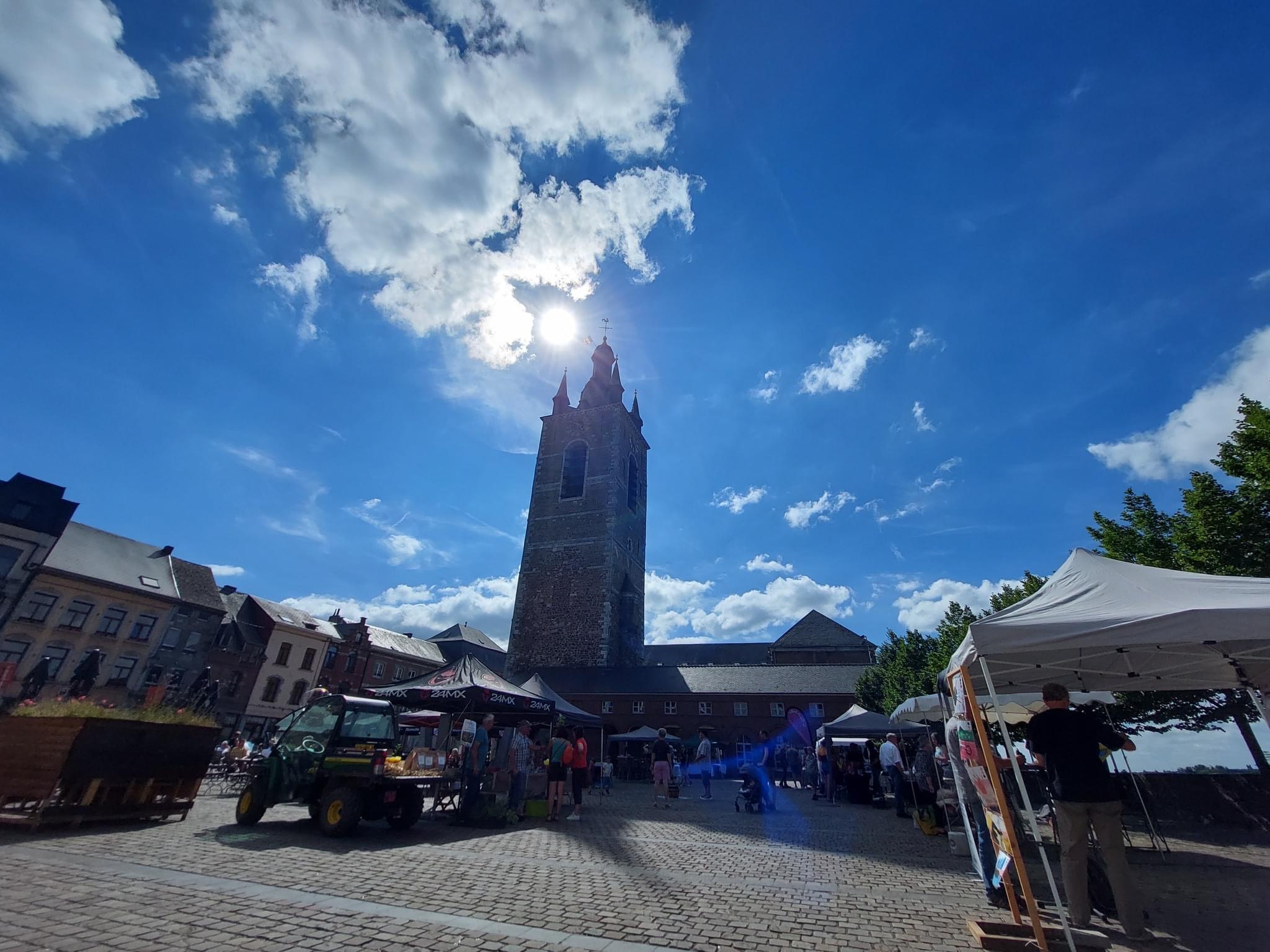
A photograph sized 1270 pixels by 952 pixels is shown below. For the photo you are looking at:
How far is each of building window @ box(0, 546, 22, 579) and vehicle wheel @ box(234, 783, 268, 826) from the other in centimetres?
2952

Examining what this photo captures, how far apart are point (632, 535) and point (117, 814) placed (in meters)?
37.6

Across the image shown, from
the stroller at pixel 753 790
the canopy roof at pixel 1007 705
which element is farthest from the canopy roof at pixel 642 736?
the canopy roof at pixel 1007 705

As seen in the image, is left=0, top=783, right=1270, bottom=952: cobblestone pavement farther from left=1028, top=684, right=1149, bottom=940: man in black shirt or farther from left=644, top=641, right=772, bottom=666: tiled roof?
left=644, top=641, right=772, bottom=666: tiled roof

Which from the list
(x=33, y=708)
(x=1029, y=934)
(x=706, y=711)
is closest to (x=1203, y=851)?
(x=1029, y=934)

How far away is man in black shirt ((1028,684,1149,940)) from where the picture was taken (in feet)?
14.1

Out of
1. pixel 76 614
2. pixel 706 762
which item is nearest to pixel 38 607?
pixel 76 614

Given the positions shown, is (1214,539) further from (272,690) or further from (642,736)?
(272,690)

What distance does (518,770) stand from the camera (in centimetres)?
1086

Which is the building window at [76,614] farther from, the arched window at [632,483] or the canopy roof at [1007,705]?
the canopy roof at [1007,705]

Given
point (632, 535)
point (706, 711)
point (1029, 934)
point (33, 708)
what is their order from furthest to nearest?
point (632, 535)
point (706, 711)
point (33, 708)
point (1029, 934)

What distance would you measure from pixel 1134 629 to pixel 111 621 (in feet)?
134

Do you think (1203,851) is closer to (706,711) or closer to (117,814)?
(117,814)

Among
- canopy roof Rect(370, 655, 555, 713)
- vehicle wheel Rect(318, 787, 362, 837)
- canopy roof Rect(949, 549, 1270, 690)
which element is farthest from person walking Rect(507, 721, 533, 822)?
canopy roof Rect(949, 549, 1270, 690)

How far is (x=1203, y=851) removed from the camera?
320 inches
